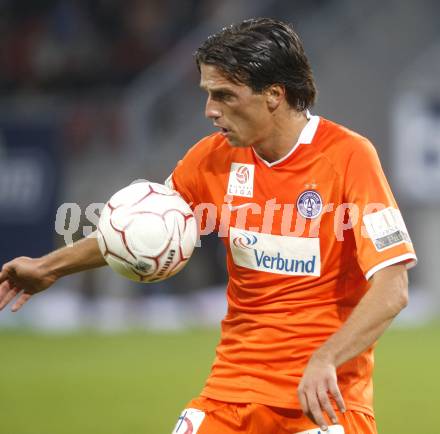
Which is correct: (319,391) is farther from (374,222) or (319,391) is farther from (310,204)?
(310,204)

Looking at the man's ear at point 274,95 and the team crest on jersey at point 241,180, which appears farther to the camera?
the team crest on jersey at point 241,180

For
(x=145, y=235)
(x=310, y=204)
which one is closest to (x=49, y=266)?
(x=145, y=235)

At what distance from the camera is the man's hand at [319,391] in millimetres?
3484

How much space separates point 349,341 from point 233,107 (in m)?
1.05

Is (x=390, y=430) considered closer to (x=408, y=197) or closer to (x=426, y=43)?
(x=408, y=197)

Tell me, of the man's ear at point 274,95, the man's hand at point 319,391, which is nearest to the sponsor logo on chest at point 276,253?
the man's ear at point 274,95

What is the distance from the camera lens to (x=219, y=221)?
4.39m

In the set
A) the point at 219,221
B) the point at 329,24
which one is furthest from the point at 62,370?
the point at 329,24

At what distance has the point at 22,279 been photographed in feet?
14.6

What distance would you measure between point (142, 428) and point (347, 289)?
4.04 meters

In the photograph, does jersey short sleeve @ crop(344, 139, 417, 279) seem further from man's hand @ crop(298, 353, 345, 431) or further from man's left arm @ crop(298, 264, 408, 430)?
man's hand @ crop(298, 353, 345, 431)

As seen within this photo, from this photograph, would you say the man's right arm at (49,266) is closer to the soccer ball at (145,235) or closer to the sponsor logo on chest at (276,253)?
the soccer ball at (145,235)

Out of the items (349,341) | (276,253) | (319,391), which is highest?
(276,253)

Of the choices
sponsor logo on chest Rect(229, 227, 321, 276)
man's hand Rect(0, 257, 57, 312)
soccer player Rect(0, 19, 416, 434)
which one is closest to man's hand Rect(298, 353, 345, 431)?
soccer player Rect(0, 19, 416, 434)
